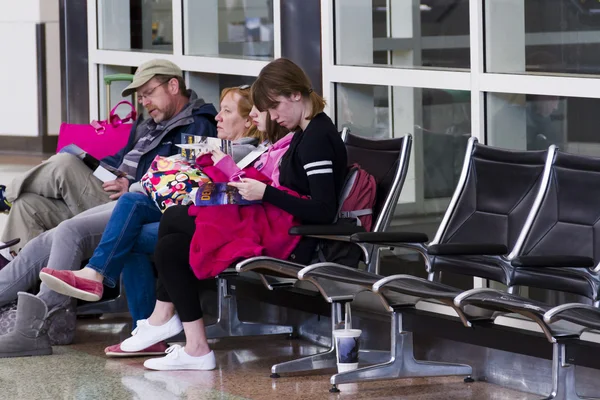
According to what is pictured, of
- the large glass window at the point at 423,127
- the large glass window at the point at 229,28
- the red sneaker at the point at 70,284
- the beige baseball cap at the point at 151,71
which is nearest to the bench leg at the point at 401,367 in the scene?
the large glass window at the point at 423,127

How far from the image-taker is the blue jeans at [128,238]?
462 cm

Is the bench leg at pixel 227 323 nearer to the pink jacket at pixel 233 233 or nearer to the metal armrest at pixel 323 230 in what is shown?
the pink jacket at pixel 233 233

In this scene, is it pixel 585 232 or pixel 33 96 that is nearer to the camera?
pixel 585 232

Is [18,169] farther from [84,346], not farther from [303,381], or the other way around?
[303,381]

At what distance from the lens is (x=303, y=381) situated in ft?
13.9

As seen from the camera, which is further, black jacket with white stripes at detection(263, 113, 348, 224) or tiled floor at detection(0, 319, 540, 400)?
black jacket with white stripes at detection(263, 113, 348, 224)

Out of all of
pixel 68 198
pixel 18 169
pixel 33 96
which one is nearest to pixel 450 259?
pixel 68 198

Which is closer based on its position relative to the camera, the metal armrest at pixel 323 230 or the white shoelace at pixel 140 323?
the metal armrest at pixel 323 230

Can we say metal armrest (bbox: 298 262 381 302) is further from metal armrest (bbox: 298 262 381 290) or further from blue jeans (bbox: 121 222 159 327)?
blue jeans (bbox: 121 222 159 327)

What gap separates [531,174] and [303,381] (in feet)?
3.66

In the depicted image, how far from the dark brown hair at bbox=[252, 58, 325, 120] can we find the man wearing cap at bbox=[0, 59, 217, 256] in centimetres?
95

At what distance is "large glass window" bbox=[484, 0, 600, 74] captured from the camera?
4273 millimetres

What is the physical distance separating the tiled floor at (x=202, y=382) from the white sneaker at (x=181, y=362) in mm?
30

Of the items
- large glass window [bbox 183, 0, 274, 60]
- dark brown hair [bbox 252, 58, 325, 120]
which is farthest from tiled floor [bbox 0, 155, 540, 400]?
large glass window [bbox 183, 0, 274, 60]
